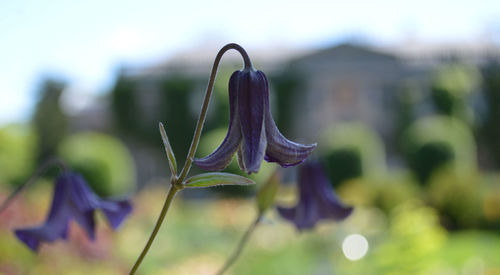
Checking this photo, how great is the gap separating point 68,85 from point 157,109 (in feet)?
10.9

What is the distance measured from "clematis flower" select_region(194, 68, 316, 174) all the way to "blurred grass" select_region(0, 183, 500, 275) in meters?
2.18

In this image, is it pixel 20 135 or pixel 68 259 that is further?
pixel 20 135

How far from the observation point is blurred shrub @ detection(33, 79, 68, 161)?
1655 centimetres

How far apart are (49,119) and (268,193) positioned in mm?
16635

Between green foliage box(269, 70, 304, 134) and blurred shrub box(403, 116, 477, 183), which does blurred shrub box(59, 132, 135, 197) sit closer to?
blurred shrub box(403, 116, 477, 183)

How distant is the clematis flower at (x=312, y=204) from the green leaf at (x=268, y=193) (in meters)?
0.19

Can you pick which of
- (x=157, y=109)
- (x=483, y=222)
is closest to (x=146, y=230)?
(x=483, y=222)

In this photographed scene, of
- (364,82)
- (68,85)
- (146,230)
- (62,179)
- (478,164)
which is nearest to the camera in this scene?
(62,179)

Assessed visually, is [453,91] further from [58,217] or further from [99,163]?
[58,217]

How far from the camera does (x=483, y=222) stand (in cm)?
874

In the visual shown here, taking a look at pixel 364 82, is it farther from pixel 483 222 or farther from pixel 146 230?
pixel 146 230

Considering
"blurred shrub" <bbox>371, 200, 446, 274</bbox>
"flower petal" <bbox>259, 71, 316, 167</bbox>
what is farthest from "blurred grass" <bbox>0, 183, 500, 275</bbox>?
"flower petal" <bbox>259, 71, 316, 167</bbox>

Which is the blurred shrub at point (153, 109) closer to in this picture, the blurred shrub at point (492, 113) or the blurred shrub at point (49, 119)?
the blurred shrub at point (49, 119)

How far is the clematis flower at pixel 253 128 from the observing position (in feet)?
2.68
